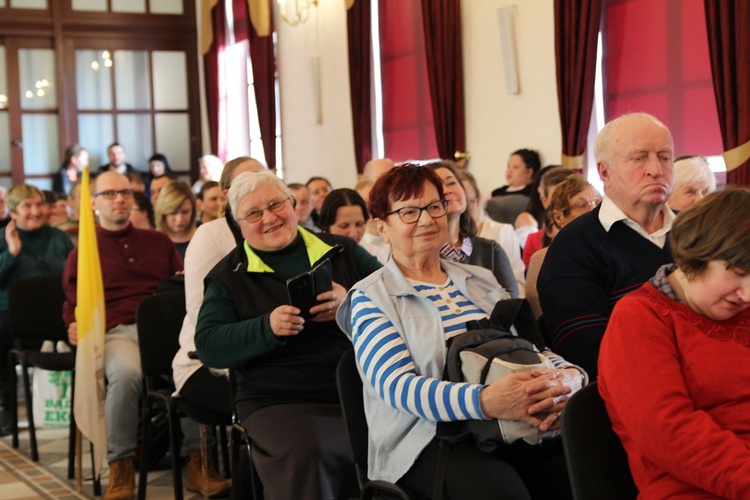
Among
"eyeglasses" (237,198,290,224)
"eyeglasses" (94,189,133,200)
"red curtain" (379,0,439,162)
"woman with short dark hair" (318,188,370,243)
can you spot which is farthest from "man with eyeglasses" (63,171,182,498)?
"red curtain" (379,0,439,162)

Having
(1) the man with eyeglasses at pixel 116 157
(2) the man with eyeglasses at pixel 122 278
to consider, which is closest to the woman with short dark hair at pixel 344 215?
(2) the man with eyeglasses at pixel 122 278

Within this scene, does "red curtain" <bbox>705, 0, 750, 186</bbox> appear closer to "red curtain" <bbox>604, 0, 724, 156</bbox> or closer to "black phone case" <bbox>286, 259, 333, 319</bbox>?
"red curtain" <bbox>604, 0, 724, 156</bbox>

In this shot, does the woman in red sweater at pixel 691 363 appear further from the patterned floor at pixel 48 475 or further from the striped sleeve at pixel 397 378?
the patterned floor at pixel 48 475

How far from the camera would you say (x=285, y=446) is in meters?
2.75

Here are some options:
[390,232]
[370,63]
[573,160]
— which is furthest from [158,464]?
[370,63]

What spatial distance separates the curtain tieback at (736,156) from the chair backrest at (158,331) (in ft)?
11.5

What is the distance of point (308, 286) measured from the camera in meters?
2.86

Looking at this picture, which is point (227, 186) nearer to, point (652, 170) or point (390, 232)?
point (390, 232)

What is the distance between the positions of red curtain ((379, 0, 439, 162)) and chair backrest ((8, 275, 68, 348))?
174 inches

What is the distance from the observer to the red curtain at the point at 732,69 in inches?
219

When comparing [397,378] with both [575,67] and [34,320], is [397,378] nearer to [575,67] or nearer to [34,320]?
[34,320]

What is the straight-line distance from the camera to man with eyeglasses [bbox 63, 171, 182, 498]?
4133mm

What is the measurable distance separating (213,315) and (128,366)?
130 centimetres

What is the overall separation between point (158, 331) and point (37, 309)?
138cm
